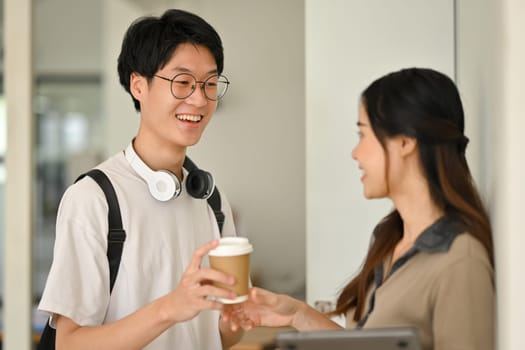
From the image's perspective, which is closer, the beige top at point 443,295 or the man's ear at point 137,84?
the beige top at point 443,295

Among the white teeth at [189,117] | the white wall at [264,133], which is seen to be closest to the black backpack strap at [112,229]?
the white teeth at [189,117]

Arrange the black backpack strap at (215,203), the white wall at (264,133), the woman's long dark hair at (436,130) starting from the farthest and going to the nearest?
the white wall at (264,133) → the black backpack strap at (215,203) → the woman's long dark hair at (436,130)

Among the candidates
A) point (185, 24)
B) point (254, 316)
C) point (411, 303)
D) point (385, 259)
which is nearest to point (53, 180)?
point (185, 24)

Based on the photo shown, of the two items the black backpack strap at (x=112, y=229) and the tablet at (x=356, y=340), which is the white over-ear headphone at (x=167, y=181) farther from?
the tablet at (x=356, y=340)

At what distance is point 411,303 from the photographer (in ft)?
3.97

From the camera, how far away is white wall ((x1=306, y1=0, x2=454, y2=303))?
2.41 metres

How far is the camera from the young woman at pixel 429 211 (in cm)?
116

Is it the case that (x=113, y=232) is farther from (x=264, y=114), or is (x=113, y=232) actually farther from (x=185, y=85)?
(x=264, y=114)

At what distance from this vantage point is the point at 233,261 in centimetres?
133

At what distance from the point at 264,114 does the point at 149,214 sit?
121cm

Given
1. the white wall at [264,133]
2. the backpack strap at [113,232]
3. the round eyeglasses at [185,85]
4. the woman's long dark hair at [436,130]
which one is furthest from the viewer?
the white wall at [264,133]

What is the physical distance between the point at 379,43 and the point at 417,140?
48.0 inches

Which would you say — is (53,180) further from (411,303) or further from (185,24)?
(411,303)

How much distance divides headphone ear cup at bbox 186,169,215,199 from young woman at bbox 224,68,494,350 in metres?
0.60
